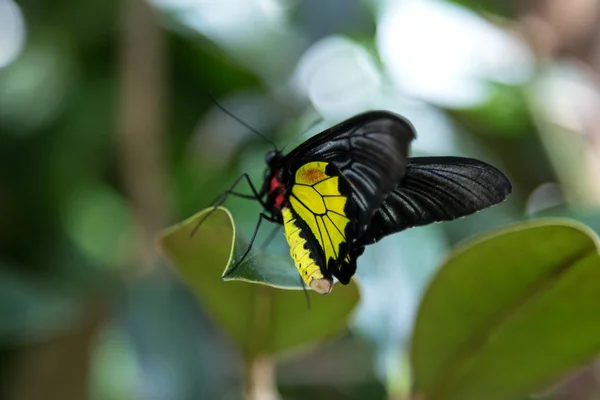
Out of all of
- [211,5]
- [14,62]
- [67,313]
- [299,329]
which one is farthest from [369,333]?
[14,62]

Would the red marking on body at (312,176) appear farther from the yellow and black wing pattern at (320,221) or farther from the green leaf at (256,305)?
the green leaf at (256,305)

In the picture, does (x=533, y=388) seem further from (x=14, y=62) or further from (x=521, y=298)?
(x=14, y=62)

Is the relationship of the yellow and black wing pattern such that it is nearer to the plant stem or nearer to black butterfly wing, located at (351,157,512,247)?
black butterfly wing, located at (351,157,512,247)

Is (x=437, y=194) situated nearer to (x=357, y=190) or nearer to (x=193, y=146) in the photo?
(x=357, y=190)

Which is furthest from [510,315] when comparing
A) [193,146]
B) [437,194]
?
[193,146]

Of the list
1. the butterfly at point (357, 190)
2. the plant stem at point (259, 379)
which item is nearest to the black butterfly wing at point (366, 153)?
the butterfly at point (357, 190)

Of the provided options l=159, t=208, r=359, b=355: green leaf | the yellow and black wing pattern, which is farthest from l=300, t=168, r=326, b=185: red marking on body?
l=159, t=208, r=359, b=355: green leaf

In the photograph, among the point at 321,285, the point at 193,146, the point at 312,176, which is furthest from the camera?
the point at 193,146
